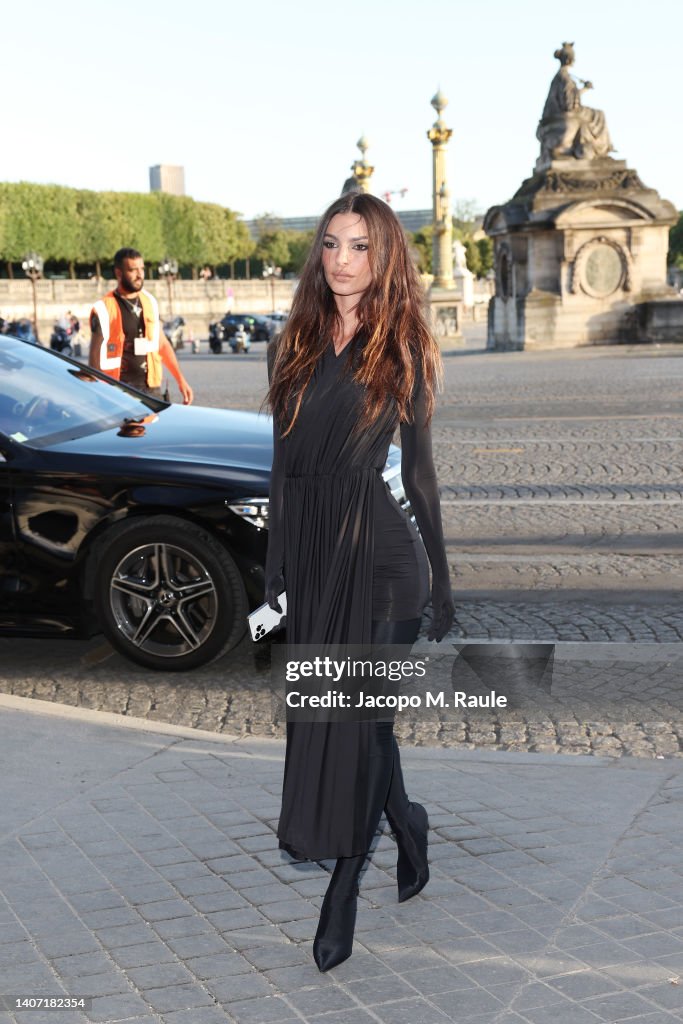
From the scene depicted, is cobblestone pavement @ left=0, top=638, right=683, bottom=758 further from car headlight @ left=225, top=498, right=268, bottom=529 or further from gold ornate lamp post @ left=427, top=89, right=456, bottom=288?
gold ornate lamp post @ left=427, top=89, right=456, bottom=288

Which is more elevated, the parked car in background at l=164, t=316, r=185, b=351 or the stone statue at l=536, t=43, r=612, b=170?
the stone statue at l=536, t=43, r=612, b=170

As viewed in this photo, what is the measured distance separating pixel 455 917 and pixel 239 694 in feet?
7.53

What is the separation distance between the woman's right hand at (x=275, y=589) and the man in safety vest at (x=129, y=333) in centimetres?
502

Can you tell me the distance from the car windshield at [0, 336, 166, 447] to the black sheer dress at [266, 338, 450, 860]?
320cm

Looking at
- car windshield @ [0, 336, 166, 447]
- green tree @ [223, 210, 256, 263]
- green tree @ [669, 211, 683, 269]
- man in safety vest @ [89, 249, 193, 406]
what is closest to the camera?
car windshield @ [0, 336, 166, 447]

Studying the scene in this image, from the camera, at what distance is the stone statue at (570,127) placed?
34.9 m

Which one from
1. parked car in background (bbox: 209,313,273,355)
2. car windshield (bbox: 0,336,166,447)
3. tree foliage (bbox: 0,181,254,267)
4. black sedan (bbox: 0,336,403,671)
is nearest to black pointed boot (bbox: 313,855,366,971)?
black sedan (bbox: 0,336,403,671)

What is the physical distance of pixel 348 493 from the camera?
3.28 metres

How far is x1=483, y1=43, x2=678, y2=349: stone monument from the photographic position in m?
34.3

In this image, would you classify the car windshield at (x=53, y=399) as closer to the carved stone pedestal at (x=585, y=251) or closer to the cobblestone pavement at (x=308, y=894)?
the cobblestone pavement at (x=308, y=894)

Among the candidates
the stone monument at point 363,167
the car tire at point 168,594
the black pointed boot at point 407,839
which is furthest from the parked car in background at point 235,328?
the black pointed boot at point 407,839

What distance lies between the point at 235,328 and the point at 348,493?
51.6 metres

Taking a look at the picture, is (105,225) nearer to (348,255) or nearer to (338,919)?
(348,255)

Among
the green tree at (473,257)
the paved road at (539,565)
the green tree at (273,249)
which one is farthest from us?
the green tree at (473,257)
